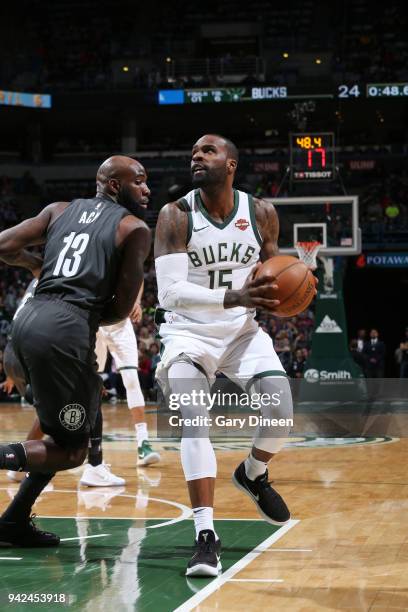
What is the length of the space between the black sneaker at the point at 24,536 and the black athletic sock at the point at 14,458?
72 cm

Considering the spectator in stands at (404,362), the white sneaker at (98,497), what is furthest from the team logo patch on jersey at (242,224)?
the spectator in stands at (404,362)

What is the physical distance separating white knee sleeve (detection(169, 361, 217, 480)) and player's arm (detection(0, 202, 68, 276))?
97cm

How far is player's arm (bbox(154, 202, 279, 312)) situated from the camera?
4.57 meters

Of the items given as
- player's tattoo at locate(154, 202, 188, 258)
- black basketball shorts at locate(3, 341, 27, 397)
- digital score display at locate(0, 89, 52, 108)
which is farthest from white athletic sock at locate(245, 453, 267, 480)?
digital score display at locate(0, 89, 52, 108)

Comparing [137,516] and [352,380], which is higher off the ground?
[137,516]

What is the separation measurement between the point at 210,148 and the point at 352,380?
35.9 feet

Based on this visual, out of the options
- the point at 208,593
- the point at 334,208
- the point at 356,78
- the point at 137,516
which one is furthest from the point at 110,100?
the point at 208,593

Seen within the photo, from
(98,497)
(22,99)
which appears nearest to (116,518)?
(98,497)

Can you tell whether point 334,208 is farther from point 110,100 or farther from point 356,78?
point 110,100

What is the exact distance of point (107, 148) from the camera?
32.8 m

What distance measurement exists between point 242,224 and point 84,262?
0.99 m

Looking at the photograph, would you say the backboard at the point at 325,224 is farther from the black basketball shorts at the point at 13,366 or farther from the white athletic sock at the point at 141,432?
the black basketball shorts at the point at 13,366

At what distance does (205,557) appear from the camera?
424cm

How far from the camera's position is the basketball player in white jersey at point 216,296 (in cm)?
473
